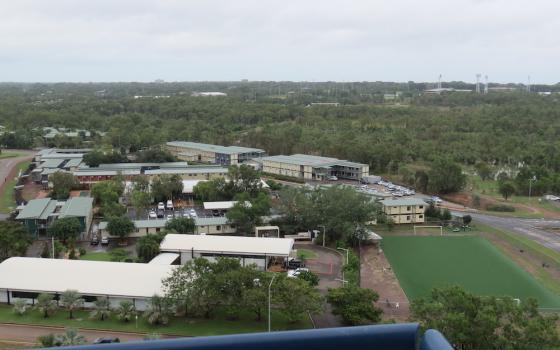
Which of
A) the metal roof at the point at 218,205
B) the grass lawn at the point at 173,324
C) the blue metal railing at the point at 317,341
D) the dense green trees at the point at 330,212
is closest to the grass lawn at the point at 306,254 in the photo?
the dense green trees at the point at 330,212

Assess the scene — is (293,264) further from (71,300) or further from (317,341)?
(317,341)

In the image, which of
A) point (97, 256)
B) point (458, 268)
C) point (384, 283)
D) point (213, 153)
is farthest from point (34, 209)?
point (213, 153)

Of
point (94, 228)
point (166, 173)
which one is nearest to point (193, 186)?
point (166, 173)

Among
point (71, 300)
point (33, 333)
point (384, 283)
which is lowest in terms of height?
point (384, 283)

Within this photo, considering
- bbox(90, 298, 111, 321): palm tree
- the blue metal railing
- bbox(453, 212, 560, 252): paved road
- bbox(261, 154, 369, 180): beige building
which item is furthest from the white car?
bbox(261, 154, 369, 180): beige building

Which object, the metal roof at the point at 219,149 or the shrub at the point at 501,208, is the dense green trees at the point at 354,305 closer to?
the shrub at the point at 501,208

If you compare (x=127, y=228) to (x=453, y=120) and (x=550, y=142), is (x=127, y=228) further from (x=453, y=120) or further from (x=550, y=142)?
(x=453, y=120)

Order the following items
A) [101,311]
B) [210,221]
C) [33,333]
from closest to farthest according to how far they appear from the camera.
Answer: [33,333], [101,311], [210,221]
